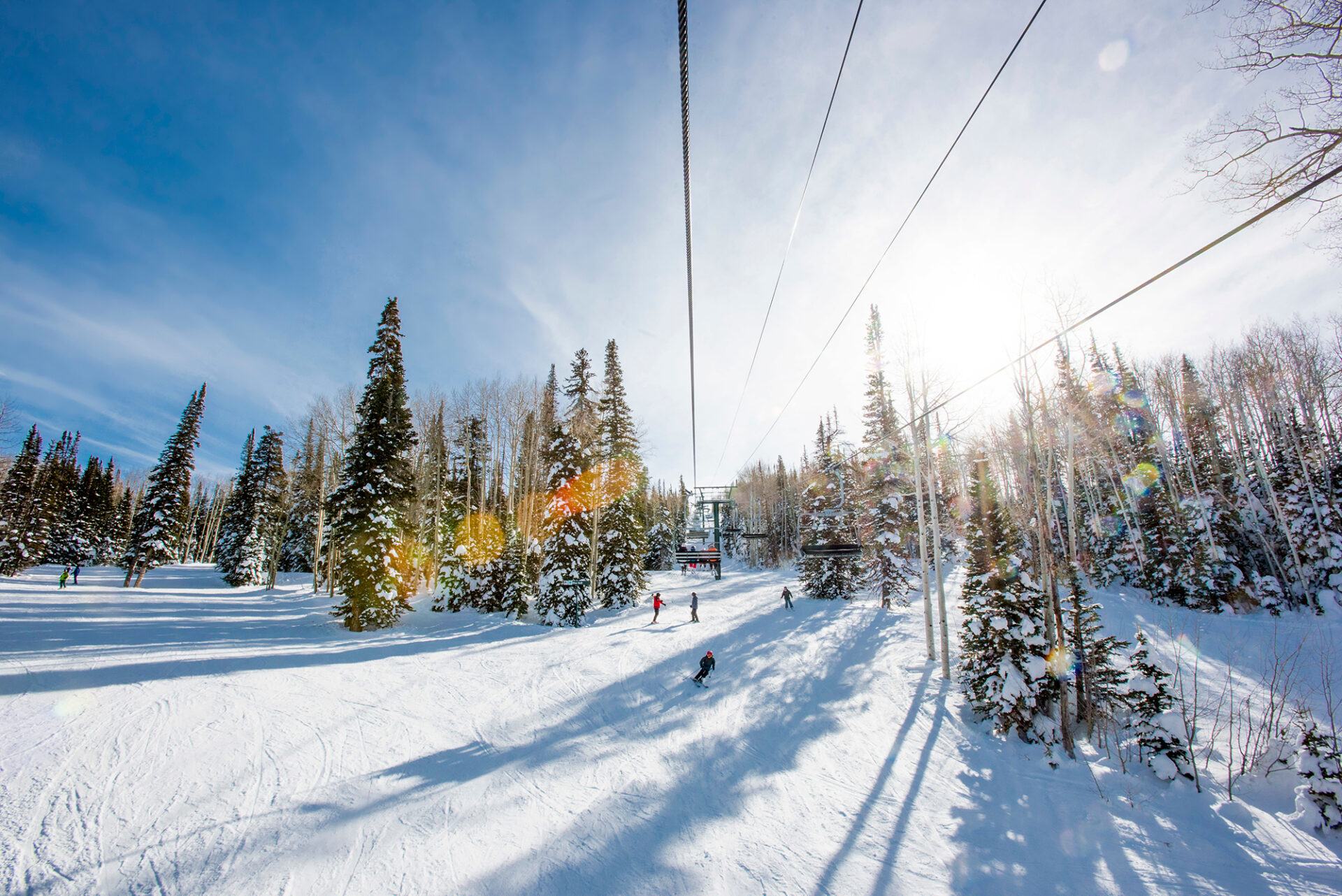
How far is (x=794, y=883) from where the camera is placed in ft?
20.2

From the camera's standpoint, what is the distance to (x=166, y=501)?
34.8m

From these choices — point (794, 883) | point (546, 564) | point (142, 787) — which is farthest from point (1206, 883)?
point (546, 564)

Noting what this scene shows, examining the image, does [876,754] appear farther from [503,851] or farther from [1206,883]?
[503,851]

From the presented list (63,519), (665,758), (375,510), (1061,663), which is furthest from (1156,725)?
(63,519)

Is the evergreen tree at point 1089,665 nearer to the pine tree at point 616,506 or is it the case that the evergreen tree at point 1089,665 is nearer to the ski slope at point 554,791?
the ski slope at point 554,791

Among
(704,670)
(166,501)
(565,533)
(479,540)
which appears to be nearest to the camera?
(704,670)

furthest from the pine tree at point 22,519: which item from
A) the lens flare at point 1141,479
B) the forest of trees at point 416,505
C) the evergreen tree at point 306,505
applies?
the lens flare at point 1141,479

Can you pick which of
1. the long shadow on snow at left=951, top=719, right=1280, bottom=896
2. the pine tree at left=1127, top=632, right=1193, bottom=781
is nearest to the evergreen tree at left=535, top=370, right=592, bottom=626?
the long shadow on snow at left=951, top=719, right=1280, bottom=896

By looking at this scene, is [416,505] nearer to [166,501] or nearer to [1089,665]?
[166,501]

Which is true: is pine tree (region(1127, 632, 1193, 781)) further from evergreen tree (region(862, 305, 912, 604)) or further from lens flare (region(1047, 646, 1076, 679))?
evergreen tree (region(862, 305, 912, 604))

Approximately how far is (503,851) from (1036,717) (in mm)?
11486

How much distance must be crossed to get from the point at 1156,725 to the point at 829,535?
21.3 meters

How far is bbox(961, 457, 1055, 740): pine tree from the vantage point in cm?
1070

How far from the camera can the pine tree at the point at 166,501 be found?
107 feet
